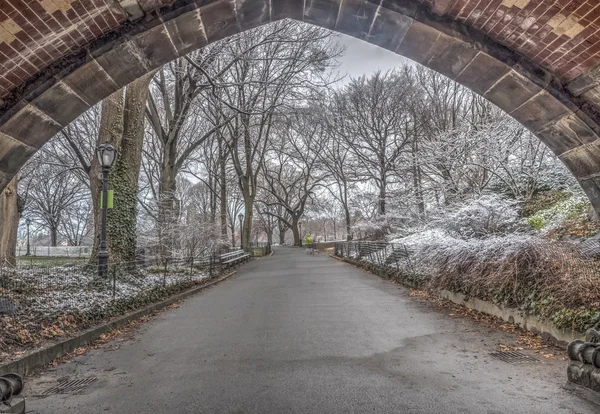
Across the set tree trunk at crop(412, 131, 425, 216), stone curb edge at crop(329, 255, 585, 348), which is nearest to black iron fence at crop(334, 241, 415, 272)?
stone curb edge at crop(329, 255, 585, 348)

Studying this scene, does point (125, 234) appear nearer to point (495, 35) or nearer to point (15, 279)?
point (15, 279)

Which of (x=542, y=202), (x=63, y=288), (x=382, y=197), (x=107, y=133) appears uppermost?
(x=107, y=133)

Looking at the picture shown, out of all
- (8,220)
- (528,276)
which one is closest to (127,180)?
(8,220)

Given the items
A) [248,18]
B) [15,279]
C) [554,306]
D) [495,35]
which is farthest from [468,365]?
[15,279]

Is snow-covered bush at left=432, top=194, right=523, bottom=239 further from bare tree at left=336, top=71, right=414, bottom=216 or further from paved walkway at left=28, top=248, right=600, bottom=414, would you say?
bare tree at left=336, top=71, right=414, bottom=216

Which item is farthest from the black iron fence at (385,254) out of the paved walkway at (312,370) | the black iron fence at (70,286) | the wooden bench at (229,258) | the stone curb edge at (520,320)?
the black iron fence at (70,286)

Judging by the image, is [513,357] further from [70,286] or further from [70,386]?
[70,286]

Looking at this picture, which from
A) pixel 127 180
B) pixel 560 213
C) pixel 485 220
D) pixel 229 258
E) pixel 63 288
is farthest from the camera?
pixel 229 258

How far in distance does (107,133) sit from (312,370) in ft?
28.5

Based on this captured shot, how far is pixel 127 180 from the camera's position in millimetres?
10359

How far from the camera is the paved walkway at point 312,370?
332 centimetres

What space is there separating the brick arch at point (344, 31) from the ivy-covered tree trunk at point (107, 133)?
730 cm

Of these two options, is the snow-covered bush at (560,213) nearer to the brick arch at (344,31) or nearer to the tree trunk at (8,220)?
the brick arch at (344,31)

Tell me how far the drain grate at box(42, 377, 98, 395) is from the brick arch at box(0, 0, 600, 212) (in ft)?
7.03
